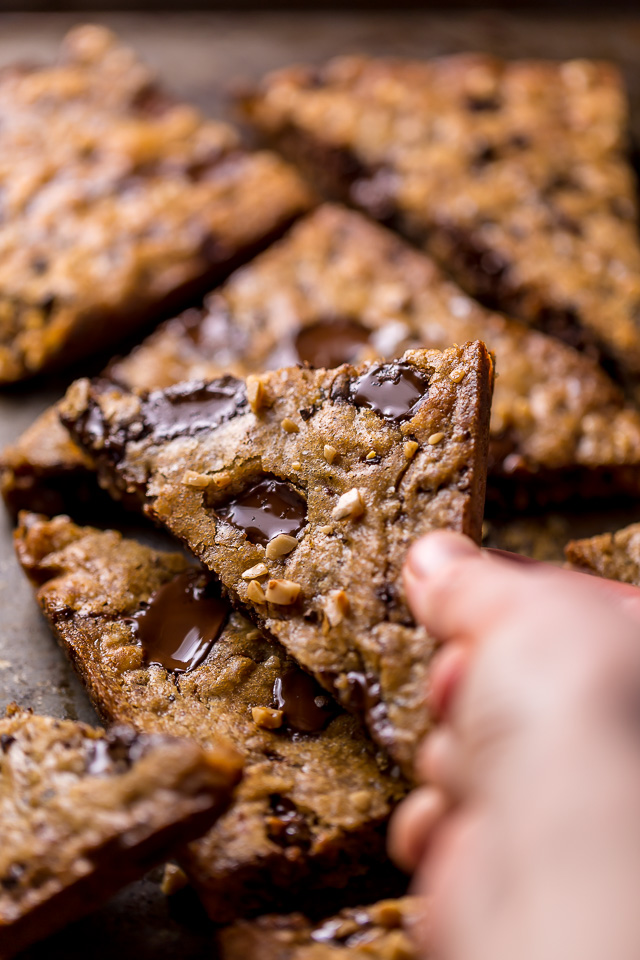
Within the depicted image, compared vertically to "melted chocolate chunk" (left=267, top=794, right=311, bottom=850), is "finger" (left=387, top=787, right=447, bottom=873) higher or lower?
higher

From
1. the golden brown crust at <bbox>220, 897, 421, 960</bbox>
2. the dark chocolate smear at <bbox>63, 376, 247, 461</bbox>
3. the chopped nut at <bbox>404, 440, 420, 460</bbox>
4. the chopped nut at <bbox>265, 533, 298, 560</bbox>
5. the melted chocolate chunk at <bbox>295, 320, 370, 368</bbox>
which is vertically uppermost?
the chopped nut at <bbox>404, 440, 420, 460</bbox>

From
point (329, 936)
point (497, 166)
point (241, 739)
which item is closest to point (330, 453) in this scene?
point (241, 739)

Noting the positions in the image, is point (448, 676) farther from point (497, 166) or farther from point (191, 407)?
point (497, 166)

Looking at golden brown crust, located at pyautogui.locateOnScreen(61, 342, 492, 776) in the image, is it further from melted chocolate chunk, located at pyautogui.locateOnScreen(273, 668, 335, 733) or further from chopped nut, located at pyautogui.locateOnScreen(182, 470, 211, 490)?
melted chocolate chunk, located at pyautogui.locateOnScreen(273, 668, 335, 733)

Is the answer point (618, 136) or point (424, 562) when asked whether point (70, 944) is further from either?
point (618, 136)

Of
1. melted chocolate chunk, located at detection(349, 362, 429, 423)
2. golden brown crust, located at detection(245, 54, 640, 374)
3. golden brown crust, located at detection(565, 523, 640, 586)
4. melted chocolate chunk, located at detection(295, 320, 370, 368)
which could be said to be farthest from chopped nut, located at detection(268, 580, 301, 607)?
golden brown crust, located at detection(245, 54, 640, 374)

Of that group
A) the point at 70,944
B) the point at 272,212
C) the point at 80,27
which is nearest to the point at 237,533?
the point at 70,944

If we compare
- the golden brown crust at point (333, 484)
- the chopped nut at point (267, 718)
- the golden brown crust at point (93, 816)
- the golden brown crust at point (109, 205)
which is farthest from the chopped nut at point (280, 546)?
the golden brown crust at point (109, 205)
